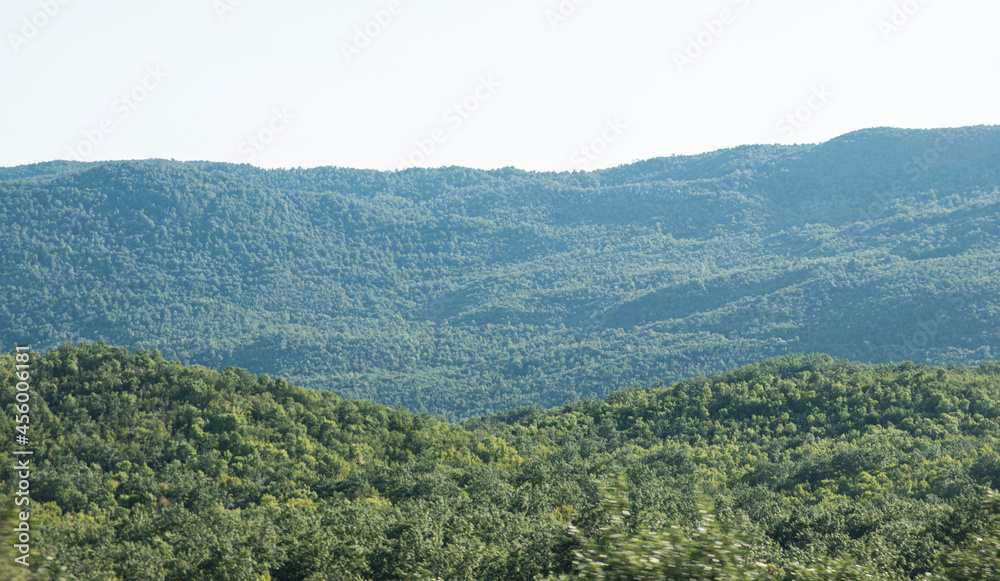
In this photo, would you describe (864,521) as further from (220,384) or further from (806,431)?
(220,384)

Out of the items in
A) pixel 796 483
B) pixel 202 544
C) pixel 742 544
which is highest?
pixel 742 544

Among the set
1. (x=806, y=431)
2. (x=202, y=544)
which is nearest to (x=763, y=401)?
(x=806, y=431)

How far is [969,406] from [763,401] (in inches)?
852

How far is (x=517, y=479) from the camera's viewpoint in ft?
215

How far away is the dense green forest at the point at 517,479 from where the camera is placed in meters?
22.1

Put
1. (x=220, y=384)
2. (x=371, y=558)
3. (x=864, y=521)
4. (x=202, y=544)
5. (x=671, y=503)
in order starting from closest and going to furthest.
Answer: (x=371, y=558) → (x=202, y=544) → (x=864, y=521) → (x=671, y=503) → (x=220, y=384)

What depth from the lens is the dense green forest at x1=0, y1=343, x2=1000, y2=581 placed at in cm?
2214

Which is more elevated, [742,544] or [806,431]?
[742,544]

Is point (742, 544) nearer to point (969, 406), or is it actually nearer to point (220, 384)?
point (220, 384)

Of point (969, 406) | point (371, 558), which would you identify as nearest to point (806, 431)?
point (969, 406)

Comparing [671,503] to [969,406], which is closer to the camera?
[671,503]

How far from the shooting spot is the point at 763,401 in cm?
9762

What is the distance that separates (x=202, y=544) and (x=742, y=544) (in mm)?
31933

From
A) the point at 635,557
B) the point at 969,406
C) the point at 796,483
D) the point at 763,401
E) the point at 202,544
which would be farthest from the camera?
the point at 763,401
